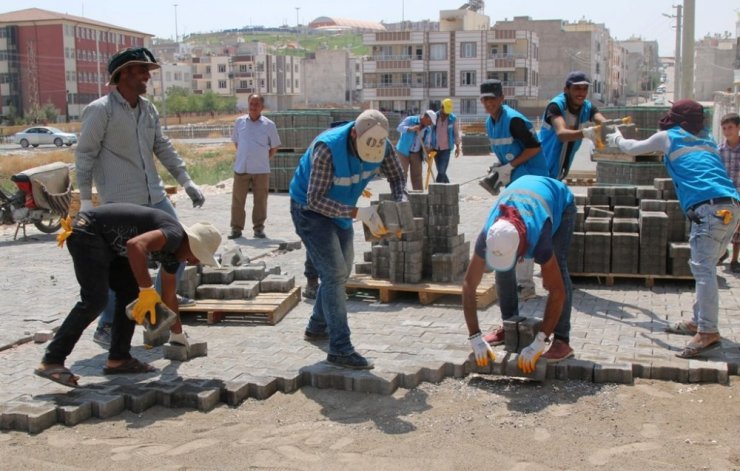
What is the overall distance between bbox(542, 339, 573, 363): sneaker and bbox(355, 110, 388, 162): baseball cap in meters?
1.80

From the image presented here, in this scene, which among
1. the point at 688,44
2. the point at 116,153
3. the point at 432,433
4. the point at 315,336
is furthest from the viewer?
the point at 688,44

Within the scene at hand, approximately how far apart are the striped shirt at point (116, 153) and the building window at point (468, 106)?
240 ft

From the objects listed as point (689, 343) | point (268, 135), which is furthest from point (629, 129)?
point (689, 343)

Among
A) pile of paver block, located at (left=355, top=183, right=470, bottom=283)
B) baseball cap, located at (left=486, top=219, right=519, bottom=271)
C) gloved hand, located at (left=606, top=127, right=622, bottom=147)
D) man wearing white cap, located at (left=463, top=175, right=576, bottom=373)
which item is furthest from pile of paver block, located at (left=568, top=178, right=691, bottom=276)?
baseball cap, located at (left=486, top=219, right=519, bottom=271)

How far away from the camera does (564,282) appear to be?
19.1 feet

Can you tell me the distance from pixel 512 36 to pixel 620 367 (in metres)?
75.8

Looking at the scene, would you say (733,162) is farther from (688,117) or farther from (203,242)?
(203,242)

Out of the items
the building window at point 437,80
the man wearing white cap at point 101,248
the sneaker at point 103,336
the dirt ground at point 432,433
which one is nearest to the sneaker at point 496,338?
the dirt ground at point 432,433

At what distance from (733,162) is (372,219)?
546 centimetres

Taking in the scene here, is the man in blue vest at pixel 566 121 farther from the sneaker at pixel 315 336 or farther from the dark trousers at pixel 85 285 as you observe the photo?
the dark trousers at pixel 85 285

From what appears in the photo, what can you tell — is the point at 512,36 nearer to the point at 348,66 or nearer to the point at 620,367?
the point at 348,66

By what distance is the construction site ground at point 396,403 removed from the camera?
4480 mm

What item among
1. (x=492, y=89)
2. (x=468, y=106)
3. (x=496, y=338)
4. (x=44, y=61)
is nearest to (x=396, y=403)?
(x=496, y=338)

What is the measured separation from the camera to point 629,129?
53.9 feet
